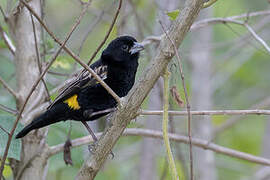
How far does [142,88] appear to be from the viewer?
2.17m

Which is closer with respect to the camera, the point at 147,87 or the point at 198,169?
the point at 147,87

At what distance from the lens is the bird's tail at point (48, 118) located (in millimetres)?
2861

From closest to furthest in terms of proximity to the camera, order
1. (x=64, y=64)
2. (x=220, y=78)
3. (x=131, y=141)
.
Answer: (x=64, y=64) → (x=220, y=78) → (x=131, y=141)

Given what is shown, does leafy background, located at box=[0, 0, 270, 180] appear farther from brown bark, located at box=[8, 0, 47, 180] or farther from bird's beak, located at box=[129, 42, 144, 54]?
brown bark, located at box=[8, 0, 47, 180]

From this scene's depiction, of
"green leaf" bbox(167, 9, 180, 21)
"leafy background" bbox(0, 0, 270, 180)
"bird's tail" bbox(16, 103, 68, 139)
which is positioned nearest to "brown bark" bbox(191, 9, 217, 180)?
"leafy background" bbox(0, 0, 270, 180)

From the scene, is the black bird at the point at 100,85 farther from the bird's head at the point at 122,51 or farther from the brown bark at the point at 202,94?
the brown bark at the point at 202,94

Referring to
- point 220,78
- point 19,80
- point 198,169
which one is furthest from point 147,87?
point 220,78

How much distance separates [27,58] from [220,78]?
129 inches

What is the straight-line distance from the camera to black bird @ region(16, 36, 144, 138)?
10.9ft

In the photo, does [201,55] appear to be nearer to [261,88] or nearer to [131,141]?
[261,88]

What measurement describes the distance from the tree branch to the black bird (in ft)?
2.68

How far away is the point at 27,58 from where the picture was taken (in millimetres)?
3100

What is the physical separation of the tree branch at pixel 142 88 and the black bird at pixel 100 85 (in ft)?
2.68

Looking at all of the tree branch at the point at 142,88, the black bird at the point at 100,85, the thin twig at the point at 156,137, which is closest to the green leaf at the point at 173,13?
the tree branch at the point at 142,88
